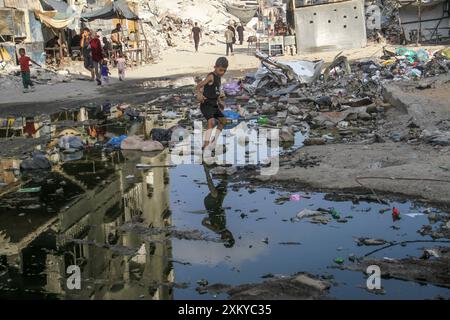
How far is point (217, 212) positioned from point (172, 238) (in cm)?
81

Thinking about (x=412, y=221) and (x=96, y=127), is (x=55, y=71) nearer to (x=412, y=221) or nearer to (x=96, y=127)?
(x=96, y=127)

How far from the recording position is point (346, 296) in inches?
136

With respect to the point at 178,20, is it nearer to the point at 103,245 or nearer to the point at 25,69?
the point at 25,69

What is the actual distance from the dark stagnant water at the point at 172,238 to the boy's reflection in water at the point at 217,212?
0.01m


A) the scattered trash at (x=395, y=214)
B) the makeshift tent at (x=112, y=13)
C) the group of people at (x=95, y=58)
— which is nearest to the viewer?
the scattered trash at (x=395, y=214)

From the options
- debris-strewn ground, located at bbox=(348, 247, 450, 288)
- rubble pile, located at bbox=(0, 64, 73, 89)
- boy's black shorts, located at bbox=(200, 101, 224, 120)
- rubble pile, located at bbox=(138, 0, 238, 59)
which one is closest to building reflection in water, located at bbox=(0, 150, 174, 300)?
debris-strewn ground, located at bbox=(348, 247, 450, 288)

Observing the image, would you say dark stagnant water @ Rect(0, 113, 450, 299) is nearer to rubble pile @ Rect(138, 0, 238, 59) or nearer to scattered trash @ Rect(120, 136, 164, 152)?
scattered trash @ Rect(120, 136, 164, 152)

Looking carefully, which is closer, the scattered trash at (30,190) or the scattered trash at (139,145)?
the scattered trash at (30,190)

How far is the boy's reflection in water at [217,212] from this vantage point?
4671 millimetres

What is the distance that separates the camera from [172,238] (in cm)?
461

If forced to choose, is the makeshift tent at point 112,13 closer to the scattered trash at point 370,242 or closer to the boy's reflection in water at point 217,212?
the boy's reflection in water at point 217,212

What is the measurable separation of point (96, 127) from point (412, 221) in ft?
23.3

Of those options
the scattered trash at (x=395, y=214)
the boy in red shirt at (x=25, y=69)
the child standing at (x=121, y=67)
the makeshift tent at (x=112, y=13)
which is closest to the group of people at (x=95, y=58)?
the child standing at (x=121, y=67)
